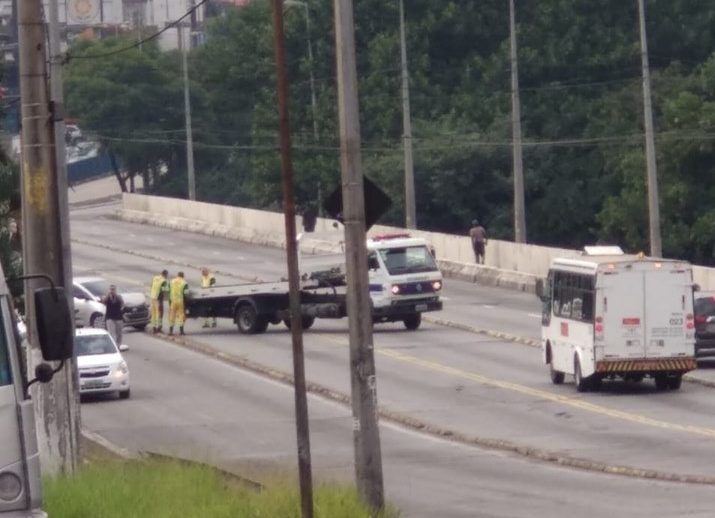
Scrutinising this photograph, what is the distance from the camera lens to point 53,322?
34.7ft

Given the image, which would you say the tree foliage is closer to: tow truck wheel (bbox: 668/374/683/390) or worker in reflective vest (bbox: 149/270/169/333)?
worker in reflective vest (bbox: 149/270/169/333)

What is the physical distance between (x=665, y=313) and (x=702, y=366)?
206 inches

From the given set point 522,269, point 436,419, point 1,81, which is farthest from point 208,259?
point 1,81

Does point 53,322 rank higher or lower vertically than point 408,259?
higher

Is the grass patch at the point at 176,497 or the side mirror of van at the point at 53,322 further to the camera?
the grass patch at the point at 176,497

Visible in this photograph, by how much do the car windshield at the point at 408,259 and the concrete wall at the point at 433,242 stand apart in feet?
12.6

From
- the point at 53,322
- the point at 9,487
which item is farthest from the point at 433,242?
the point at 9,487

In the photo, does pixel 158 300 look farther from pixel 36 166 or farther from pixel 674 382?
pixel 36 166

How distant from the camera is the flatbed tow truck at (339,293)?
140 feet

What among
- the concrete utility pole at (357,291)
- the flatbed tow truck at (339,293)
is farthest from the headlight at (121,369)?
the concrete utility pole at (357,291)

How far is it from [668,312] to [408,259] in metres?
13.1

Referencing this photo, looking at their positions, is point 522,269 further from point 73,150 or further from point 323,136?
point 73,150

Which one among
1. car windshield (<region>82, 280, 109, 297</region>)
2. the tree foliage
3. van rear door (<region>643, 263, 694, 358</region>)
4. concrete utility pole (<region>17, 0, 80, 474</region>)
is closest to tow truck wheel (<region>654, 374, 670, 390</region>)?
van rear door (<region>643, 263, 694, 358</region>)

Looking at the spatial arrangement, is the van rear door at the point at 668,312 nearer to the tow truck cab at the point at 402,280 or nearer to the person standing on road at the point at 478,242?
the tow truck cab at the point at 402,280
